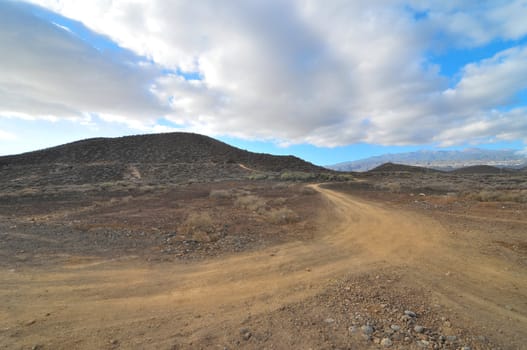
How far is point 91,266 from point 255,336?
16.4ft

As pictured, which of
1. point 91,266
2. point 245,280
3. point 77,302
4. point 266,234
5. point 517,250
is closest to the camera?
point 77,302

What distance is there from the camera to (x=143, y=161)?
6091 cm

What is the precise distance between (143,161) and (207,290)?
62443 millimetres

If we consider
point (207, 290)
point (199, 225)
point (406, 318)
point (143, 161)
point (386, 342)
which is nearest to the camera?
point (386, 342)

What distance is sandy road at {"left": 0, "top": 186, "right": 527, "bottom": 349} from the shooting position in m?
3.84

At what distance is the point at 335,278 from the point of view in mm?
5664

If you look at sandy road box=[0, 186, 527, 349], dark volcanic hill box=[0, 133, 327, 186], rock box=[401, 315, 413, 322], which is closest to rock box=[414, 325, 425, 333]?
rock box=[401, 315, 413, 322]

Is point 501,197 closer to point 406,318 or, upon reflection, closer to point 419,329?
point 406,318

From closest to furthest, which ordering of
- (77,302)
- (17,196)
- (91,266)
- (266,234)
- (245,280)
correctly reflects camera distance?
(77,302), (245,280), (91,266), (266,234), (17,196)

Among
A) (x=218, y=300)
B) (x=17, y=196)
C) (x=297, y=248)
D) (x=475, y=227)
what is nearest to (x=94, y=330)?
(x=218, y=300)

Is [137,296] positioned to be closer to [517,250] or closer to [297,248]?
[297,248]

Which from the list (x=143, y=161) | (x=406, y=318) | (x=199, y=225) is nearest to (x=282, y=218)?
(x=199, y=225)

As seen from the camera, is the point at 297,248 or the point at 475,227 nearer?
the point at 297,248

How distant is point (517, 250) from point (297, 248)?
643 centimetres
